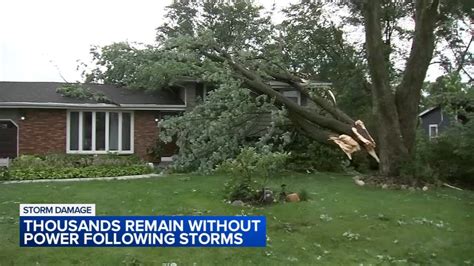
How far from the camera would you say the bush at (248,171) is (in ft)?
31.1

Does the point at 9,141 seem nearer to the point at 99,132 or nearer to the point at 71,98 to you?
the point at 71,98

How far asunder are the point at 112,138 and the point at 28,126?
10.3 feet

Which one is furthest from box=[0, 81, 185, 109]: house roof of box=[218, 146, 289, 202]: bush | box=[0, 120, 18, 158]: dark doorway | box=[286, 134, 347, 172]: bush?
box=[218, 146, 289, 202]: bush

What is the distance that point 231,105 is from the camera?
14.9 m

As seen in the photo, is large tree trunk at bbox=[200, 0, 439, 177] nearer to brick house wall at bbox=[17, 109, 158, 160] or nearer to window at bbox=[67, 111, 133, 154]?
window at bbox=[67, 111, 133, 154]

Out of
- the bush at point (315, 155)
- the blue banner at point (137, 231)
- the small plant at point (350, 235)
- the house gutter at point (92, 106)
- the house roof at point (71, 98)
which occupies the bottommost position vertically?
the small plant at point (350, 235)

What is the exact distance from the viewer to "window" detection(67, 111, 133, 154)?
19453mm

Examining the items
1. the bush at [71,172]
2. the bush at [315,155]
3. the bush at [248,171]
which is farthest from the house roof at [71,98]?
the bush at [248,171]

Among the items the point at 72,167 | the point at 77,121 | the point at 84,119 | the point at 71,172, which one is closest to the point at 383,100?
the point at 71,172

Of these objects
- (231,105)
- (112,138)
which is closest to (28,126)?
(112,138)

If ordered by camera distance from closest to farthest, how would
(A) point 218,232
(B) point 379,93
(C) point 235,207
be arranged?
(A) point 218,232
(C) point 235,207
(B) point 379,93

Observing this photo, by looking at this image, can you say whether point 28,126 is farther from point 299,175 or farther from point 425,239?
point 425,239

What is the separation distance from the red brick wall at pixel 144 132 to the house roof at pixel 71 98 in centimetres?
52

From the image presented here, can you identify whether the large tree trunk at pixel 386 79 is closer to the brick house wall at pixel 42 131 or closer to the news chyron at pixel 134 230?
the news chyron at pixel 134 230
